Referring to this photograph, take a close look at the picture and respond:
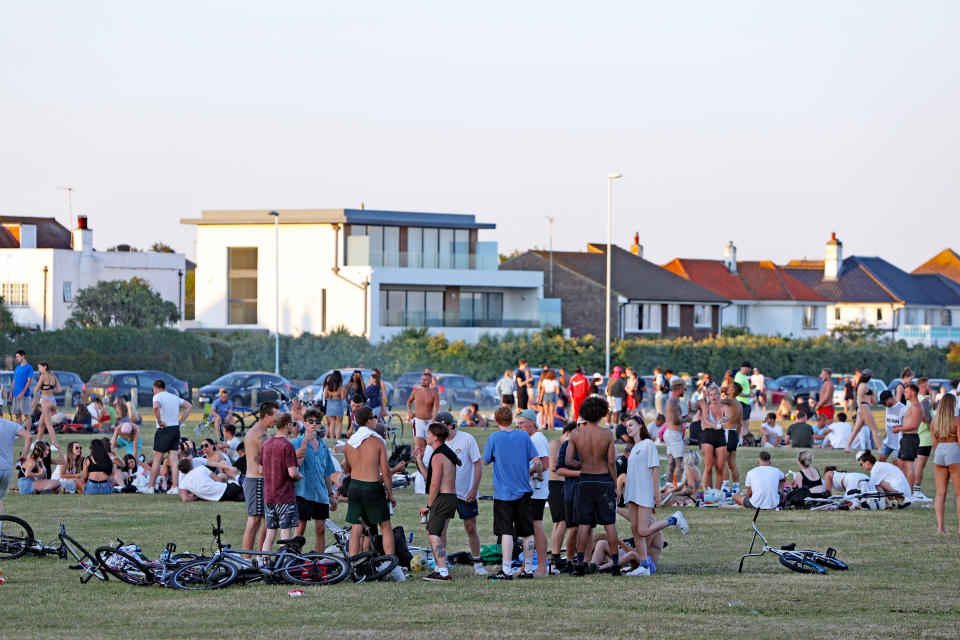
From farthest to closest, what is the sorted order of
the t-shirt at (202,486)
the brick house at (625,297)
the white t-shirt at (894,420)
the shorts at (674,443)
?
the brick house at (625,297) < the white t-shirt at (894,420) < the shorts at (674,443) < the t-shirt at (202,486)

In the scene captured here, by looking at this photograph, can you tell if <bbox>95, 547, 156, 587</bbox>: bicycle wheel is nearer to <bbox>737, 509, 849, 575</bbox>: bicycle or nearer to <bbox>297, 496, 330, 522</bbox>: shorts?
<bbox>297, 496, 330, 522</bbox>: shorts

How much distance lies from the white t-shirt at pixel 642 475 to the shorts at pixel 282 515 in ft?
10.7

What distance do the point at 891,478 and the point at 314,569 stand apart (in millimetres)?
10015

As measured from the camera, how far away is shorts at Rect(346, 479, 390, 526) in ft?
42.9

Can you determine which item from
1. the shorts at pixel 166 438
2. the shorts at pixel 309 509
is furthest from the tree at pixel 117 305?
the shorts at pixel 309 509

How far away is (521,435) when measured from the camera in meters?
13.3

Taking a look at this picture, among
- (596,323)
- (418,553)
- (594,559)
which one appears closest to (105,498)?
(418,553)

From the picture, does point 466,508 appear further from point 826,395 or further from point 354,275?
point 354,275

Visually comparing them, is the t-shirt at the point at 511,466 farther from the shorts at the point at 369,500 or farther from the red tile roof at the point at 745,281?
the red tile roof at the point at 745,281

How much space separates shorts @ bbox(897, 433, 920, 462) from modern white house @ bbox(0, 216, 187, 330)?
179ft

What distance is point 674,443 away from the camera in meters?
20.9

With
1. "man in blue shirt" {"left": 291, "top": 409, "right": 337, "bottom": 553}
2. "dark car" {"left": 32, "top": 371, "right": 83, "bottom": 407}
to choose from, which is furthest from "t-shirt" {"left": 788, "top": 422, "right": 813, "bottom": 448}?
"dark car" {"left": 32, "top": 371, "right": 83, "bottom": 407}

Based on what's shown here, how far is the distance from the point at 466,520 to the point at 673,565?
233cm

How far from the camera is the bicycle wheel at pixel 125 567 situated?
40.7ft
